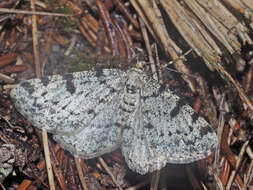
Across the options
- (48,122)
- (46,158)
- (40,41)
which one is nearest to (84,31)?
(40,41)

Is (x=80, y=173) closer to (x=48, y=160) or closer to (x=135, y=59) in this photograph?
(x=48, y=160)

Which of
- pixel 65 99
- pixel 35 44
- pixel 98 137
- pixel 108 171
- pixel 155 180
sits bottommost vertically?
pixel 155 180

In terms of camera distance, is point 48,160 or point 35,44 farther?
point 35,44

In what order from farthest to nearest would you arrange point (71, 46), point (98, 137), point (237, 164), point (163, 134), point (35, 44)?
1. point (71, 46)
2. point (35, 44)
3. point (237, 164)
4. point (98, 137)
5. point (163, 134)

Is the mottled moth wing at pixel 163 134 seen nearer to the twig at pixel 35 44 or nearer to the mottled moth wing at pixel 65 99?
the mottled moth wing at pixel 65 99

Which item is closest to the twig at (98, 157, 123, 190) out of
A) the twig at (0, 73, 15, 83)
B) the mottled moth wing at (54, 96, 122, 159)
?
the mottled moth wing at (54, 96, 122, 159)

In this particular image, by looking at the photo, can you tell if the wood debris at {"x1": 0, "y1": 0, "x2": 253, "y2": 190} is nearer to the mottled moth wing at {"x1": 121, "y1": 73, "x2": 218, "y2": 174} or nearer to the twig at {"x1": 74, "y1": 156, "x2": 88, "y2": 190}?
the twig at {"x1": 74, "y1": 156, "x2": 88, "y2": 190}

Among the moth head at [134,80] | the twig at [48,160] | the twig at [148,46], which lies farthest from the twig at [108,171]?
the twig at [148,46]

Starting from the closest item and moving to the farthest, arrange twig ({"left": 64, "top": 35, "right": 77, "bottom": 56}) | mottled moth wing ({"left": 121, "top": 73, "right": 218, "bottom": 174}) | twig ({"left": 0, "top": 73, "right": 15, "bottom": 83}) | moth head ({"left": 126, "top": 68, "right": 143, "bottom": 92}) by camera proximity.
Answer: mottled moth wing ({"left": 121, "top": 73, "right": 218, "bottom": 174})
moth head ({"left": 126, "top": 68, "right": 143, "bottom": 92})
twig ({"left": 0, "top": 73, "right": 15, "bottom": 83})
twig ({"left": 64, "top": 35, "right": 77, "bottom": 56})

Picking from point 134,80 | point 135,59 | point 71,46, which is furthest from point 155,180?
point 71,46
